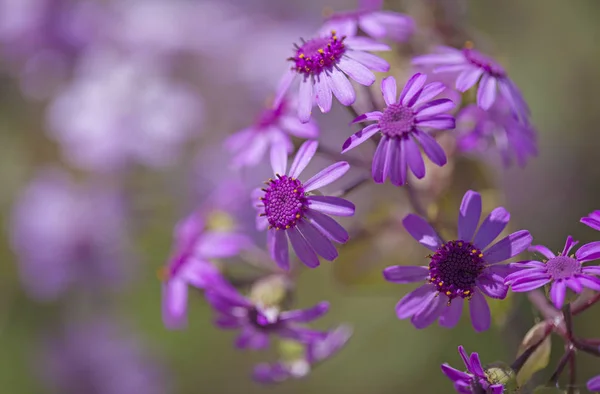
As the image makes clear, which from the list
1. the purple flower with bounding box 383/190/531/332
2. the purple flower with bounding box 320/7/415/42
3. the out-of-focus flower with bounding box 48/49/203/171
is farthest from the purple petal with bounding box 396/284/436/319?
the out-of-focus flower with bounding box 48/49/203/171

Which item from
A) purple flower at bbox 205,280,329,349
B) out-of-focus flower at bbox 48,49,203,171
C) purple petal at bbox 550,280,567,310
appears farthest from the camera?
out-of-focus flower at bbox 48,49,203,171

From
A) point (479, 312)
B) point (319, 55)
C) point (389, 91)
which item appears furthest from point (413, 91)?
point (479, 312)

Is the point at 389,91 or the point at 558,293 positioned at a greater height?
the point at 389,91

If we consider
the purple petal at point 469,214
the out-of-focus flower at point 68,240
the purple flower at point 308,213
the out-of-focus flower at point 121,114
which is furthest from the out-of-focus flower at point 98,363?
the purple petal at point 469,214

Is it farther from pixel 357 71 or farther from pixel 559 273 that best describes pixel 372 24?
pixel 559 273

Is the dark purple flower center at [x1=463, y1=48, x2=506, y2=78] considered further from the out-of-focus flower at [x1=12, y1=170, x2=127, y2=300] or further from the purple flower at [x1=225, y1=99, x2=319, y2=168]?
the out-of-focus flower at [x1=12, y1=170, x2=127, y2=300]

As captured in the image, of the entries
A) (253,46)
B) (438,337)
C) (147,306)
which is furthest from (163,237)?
(438,337)
